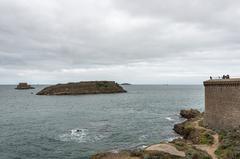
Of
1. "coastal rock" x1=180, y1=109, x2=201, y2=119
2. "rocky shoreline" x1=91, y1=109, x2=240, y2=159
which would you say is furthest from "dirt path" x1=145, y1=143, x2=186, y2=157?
"coastal rock" x1=180, y1=109, x2=201, y2=119

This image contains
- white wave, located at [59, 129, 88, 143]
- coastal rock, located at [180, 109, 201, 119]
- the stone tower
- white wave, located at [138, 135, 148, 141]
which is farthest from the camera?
coastal rock, located at [180, 109, 201, 119]

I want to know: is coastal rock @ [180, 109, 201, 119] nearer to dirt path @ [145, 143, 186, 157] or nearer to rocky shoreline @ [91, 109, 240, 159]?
rocky shoreline @ [91, 109, 240, 159]

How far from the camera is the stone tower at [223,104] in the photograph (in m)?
36.9

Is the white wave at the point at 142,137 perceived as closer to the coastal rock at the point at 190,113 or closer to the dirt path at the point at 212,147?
the dirt path at the point at 212,147

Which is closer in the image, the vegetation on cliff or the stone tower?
the vegetation on cliff

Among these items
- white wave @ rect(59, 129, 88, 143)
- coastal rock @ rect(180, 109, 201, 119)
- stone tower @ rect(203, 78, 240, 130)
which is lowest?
white wave @ rect(59, 129, 88, 143)

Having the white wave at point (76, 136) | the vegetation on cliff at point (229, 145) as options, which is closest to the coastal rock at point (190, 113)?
the white wave at point (76, 136)

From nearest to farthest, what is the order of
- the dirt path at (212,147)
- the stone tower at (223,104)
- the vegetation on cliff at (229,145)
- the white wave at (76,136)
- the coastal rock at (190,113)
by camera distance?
the vegetation on cliff at (229,145) → the dirt path at (212,147) → the stone tower at (223,104) → the white wave at (76,136) → the coastal rock at (190,113)

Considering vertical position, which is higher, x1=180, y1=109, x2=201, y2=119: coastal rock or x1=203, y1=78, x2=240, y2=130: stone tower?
x1=203, y1=78, x2=240, y2=130: stone tower

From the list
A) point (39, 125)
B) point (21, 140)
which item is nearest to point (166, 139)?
point (21, 140)

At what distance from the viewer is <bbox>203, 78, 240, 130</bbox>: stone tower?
36.9 metres

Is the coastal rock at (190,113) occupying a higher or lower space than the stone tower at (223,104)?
lower

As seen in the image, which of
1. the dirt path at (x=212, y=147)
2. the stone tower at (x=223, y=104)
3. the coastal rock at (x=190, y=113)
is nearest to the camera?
the dirt path at (x=212, y=147)

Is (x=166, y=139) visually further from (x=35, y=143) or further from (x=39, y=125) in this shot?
(x=39, y=125)
